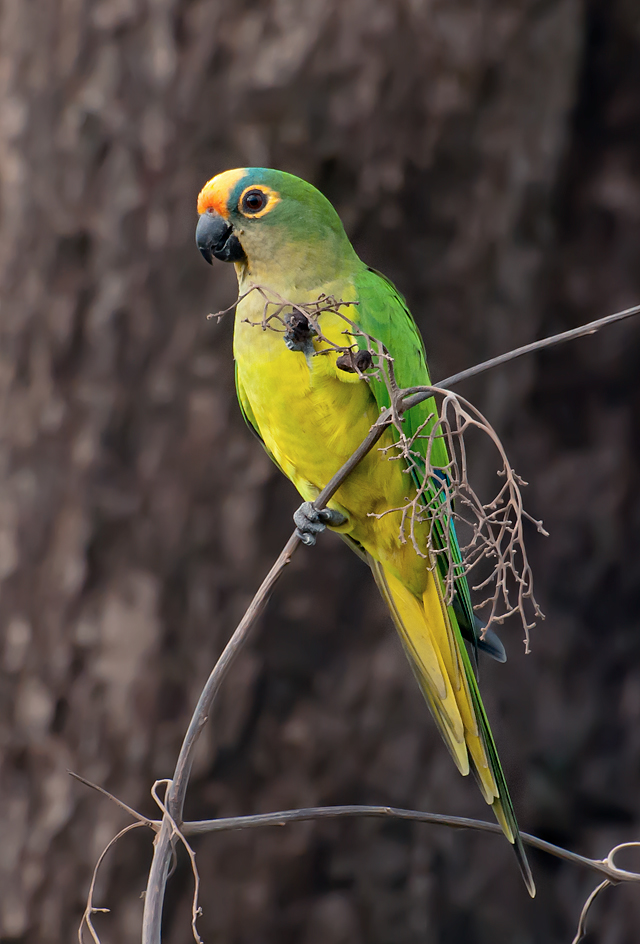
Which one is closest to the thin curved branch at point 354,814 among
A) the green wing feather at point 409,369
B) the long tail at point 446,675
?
the long tail at point 446,675

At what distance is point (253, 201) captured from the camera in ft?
3.62

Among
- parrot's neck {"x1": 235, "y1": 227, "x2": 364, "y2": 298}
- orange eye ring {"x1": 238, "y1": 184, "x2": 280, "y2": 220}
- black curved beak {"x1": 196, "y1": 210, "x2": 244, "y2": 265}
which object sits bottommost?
parrot's neck {"x1": 235, "y1": 227, "x2": 364, "y2": 298}

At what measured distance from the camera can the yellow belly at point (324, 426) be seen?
1.06 meters

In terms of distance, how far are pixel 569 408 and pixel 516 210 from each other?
0.49 m

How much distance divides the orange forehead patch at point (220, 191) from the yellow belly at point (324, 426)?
0.44 feet

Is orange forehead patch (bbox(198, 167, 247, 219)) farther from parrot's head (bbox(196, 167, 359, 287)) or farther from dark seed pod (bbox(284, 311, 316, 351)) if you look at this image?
dark seed pod (bbox(284, 311, 316, 351))

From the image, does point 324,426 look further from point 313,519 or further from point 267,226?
point 267,226

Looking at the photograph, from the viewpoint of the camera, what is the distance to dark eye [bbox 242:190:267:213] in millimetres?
1100

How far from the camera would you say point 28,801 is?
1623 mm

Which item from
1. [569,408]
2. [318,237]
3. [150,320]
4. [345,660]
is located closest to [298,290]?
[318,237]

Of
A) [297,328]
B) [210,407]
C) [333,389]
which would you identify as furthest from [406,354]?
[210,407]

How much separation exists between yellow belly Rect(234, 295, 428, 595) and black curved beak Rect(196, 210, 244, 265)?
0.07 meters

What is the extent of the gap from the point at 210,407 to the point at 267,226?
577 millimetres

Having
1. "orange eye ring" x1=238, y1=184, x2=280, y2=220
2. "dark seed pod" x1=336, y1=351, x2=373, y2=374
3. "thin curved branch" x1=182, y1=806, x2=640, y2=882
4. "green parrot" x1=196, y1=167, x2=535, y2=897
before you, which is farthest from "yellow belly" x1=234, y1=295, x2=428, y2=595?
"thin curved branch" x1=182, y1=806, x2=640, y2=882
